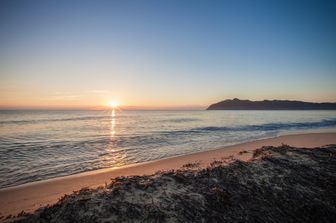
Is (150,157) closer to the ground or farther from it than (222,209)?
closer to the ground

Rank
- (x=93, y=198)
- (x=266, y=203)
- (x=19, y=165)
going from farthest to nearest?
(x=19, y=165)
(x=266, y=203)
(x=93, y=198)

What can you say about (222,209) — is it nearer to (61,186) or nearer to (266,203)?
(266,203)

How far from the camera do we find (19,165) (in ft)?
31.2

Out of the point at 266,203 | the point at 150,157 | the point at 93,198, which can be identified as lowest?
the point at 150,157

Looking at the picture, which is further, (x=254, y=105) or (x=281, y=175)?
(x=254, y=105)

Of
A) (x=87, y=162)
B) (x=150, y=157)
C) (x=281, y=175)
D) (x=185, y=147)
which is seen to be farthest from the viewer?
(x=185, y=147)

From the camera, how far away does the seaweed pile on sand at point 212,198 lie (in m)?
3.70

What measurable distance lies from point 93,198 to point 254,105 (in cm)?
20251

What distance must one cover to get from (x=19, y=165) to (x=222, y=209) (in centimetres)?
900

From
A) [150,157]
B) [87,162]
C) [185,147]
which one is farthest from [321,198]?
[185,147]

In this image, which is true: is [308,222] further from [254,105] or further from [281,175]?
[254,105]

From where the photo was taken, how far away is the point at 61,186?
7.00 metres

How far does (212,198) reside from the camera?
14.3ft

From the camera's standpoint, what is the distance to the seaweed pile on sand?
3.70 metres
